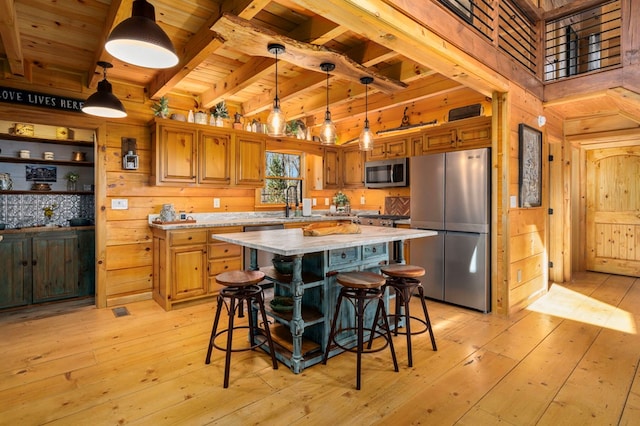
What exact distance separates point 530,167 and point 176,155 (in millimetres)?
4099

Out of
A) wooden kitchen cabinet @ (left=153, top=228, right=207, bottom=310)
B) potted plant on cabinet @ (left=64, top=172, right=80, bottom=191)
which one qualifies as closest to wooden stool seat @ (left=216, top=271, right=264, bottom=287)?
wooden kitchen cabinet @ (left=153, top=228, right=207, bottom=310)

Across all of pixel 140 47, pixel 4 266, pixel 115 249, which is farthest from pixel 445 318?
pixel 4 266

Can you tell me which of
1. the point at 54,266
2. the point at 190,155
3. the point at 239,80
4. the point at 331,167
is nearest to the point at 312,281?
the point at 239,80

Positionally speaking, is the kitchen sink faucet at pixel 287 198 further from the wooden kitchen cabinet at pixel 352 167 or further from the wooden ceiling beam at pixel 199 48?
the wooden ceiling beam at pixel 199 48

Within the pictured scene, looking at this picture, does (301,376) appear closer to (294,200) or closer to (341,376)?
(341,376)

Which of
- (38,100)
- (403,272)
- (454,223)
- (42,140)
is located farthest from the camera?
(42,140)

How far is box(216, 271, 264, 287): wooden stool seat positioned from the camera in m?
2.25

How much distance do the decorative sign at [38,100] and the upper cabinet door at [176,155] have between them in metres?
0.91

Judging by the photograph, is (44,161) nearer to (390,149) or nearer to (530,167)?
(390,149)

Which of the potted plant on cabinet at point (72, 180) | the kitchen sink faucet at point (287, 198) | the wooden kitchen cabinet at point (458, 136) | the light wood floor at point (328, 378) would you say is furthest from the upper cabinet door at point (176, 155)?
the wooden kitchen cabinet at point (458, 136)

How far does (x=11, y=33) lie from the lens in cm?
246

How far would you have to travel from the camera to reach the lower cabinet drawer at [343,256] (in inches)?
102

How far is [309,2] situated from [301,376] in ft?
7.62

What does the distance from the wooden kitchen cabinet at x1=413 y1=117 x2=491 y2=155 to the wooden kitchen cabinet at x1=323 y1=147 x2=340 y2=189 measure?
5.76 ft
